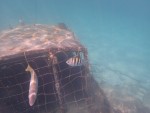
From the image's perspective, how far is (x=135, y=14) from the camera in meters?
138

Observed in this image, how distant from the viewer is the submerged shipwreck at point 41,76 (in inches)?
225

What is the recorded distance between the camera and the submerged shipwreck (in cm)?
572

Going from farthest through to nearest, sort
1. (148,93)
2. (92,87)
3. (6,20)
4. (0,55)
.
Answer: (6,20) → (148,93) → (92,87) → (0,55)

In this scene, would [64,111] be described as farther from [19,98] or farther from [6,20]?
[6,20]

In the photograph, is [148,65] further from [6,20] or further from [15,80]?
[6,20]

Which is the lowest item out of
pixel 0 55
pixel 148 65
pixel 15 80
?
pixel 148 65

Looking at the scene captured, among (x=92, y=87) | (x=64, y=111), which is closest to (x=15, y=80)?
(x=64, y=111)

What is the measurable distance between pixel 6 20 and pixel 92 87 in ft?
117

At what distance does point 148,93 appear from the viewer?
16328mm

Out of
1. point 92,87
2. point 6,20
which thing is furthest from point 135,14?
point 92,87

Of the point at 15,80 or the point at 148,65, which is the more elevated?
the point at 15,80

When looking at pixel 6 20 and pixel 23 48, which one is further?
pixel 6 20

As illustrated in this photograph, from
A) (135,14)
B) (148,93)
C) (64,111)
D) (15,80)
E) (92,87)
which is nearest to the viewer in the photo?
(64,111)

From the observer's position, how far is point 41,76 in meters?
6.52
